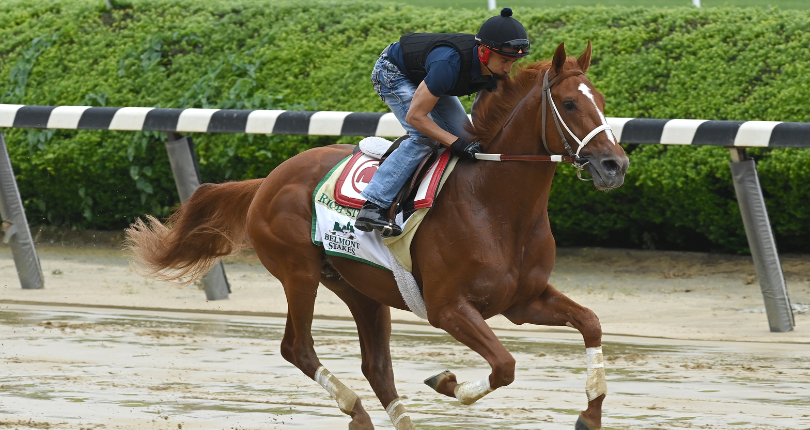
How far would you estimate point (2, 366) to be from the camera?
618cm

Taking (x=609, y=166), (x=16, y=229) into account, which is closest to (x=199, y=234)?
(x=609, y=166)

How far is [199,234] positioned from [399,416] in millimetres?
1724

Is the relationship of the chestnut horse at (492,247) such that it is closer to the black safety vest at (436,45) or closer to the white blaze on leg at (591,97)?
the white blaze on leg at (591,97)

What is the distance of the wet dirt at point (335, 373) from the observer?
4.97 metres

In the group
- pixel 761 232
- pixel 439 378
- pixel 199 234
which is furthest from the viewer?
pixel 761 232

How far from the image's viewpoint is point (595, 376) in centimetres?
438

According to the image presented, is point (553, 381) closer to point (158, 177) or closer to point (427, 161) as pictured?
point (427, 161)

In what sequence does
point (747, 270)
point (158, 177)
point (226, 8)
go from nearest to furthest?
point (747, 270)
point (158, 177)
point (226, 8)

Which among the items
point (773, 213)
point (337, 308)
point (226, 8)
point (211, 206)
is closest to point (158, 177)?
point (226, 8)

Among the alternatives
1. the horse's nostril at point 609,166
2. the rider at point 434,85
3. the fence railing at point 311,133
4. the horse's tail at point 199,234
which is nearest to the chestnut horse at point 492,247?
the horse's nostril at point 609,166

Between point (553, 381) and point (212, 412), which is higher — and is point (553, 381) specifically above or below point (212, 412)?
above

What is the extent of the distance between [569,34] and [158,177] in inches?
156

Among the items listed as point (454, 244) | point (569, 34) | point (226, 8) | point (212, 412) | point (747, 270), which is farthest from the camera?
point (226, 8)

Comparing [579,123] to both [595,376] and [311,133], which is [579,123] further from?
[311,133]
